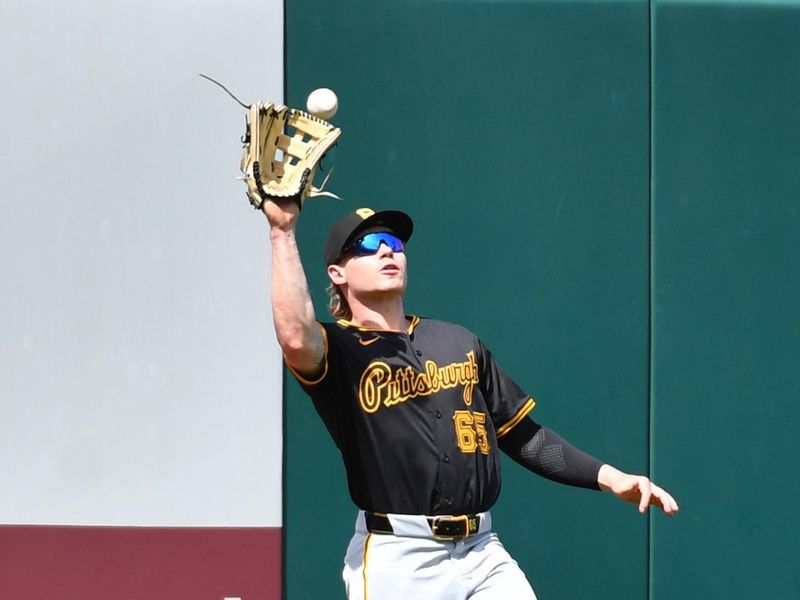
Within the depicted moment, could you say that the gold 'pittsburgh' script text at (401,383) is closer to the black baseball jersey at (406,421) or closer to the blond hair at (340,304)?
the black baseball jersey at (406,421)

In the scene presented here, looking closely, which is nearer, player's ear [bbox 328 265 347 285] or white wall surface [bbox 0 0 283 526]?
player's ear [bbox 328 265 347 285]

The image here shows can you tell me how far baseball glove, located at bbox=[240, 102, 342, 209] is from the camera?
351cm

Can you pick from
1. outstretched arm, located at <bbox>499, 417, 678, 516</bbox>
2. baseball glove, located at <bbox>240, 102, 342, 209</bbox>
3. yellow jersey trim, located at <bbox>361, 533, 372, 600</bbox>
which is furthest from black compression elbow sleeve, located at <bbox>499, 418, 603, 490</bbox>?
baseball glove, located at <bbox>240, 102, 342, 209</bbox>

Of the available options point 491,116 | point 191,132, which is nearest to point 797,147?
point 491,116

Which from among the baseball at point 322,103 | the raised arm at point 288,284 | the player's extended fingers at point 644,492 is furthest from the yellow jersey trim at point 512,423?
the baseball at point 322,103

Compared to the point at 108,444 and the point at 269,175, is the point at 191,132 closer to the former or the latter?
the point at 108,444


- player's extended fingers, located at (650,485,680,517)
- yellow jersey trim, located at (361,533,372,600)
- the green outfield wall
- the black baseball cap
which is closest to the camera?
yellow jersey trim, located at (361,533,372,600)

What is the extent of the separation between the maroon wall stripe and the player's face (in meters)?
1.36

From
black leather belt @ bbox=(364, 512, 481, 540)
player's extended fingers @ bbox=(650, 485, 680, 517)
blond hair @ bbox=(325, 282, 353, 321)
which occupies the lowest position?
black leather belt @ bbox=(364, 512, 481, 540)

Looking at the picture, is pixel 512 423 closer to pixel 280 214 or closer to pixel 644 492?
pixel 644 492

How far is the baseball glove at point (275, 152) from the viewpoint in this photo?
351 cm

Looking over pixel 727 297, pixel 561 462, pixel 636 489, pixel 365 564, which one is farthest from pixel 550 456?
pixel 727 297

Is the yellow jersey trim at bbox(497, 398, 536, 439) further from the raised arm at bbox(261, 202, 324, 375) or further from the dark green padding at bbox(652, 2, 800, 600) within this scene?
the dark green padding at bbox(652, 2, 800, 600)

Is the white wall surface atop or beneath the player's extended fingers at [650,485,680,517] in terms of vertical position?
atop
